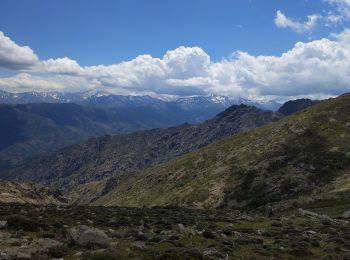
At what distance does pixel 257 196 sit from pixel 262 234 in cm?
5415

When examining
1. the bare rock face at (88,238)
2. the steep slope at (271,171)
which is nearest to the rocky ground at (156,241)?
the bare rock face at (88,238)

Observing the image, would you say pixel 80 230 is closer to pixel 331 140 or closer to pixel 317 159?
pixel 317 159

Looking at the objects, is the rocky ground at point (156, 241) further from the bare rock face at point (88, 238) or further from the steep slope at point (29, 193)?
the steep slope at point (29, 193)

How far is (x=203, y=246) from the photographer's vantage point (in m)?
27.9

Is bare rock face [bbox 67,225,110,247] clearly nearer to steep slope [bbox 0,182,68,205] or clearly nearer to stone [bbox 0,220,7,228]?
stone [bbox 0,220,7,228]

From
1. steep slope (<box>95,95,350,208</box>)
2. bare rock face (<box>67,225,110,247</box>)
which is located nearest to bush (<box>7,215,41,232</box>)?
bare rock face (<box>67,225,110,247</box>)

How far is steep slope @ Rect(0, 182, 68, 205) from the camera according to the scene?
307 feet

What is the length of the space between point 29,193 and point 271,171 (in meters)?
59.2

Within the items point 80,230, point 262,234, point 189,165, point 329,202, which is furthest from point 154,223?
point 189,165

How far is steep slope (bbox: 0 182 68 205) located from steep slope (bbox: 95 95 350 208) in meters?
19.6

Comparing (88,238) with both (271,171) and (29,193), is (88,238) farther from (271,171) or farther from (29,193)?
(29,193)

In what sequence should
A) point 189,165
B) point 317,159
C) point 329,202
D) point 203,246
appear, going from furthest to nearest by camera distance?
1. point 189,165
2. point 317,159
3. point 329,202
4. point 203,246

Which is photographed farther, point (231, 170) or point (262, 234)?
point (231, 170)

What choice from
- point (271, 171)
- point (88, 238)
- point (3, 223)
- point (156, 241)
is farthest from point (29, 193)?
point (88, 238)
